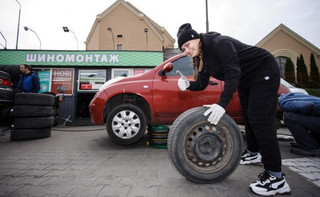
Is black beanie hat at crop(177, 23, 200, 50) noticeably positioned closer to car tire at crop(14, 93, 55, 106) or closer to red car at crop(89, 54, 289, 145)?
red car at crop(89, 54, 289, 145)

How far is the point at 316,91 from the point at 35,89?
17895 millimetres

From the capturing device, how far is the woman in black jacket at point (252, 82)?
1421mm

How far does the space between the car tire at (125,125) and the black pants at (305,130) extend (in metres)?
2.49

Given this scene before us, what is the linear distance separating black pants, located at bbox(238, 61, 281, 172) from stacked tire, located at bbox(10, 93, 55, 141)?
419 centimetres

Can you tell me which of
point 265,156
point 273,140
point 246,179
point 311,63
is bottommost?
point 246,179

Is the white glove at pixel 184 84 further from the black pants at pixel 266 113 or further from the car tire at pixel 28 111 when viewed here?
the car tire at pixel 28 111

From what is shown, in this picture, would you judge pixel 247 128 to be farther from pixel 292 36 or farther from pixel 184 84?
pixel 292 36

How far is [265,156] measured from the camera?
147 centimetres

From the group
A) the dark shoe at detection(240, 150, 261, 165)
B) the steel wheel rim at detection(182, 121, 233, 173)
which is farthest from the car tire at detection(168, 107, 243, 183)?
the dark shoe at detection(240, 150, 261, 165)

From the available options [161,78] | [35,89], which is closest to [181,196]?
[161,78]

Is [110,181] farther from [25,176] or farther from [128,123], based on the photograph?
[128,123]

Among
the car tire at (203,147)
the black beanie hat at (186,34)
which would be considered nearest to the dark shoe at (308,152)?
the car tire at (203,147)

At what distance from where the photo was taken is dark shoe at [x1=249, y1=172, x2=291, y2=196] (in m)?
1.38

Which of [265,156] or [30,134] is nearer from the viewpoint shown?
[265,156]
